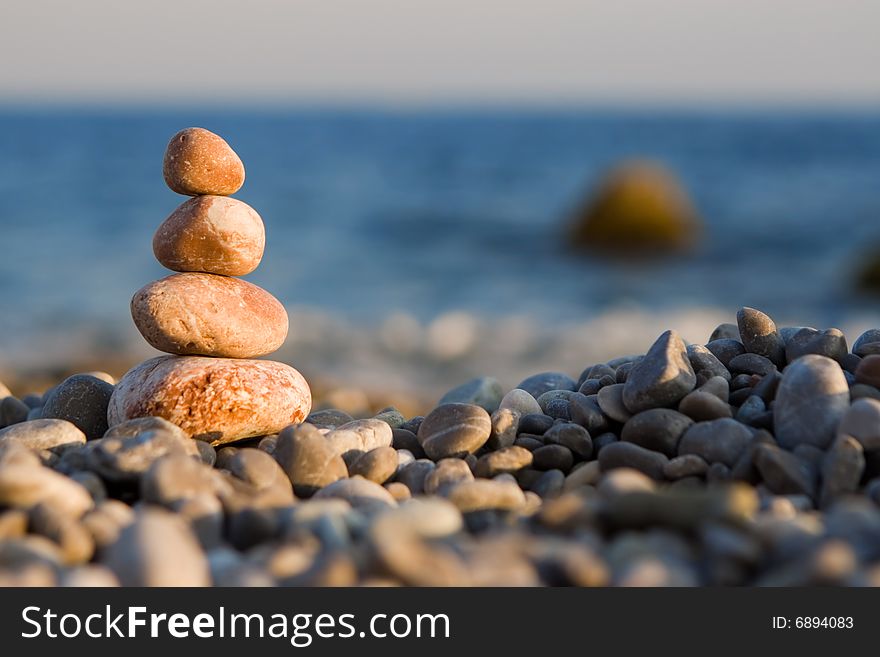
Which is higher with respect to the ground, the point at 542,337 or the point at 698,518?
the point at 542,337

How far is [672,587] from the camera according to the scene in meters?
1.87

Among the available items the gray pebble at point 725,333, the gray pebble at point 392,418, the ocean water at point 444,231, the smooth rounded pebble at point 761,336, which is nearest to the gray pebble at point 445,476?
the gray pebble at point 392,418

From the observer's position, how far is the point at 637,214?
17.9 m

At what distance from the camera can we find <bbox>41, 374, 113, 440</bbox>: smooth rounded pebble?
3775 mm

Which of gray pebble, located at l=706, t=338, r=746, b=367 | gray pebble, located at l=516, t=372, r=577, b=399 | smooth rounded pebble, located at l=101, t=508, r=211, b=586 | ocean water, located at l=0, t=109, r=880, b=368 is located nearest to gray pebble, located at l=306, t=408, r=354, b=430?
gray pebble, located at l=516, t=372, r=577, b=399

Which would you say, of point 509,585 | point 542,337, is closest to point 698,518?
point 509,585

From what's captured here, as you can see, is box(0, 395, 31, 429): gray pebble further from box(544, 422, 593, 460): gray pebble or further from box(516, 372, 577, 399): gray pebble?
box(544, 422, 593, 460): gray pebble

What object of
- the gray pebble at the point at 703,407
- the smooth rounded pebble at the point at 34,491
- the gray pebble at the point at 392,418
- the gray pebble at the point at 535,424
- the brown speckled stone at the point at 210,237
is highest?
the brown speckled stone at the point at 210,237

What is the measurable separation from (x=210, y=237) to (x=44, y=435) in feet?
3.04

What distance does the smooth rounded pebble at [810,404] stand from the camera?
2.76 metres

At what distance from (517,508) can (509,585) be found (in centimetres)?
67

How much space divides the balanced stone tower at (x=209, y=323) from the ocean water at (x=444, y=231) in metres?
6.53

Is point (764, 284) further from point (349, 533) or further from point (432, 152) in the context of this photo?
point (432, 152)

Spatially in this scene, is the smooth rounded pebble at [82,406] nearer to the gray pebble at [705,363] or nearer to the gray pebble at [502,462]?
the gray pebble at [502,462]
